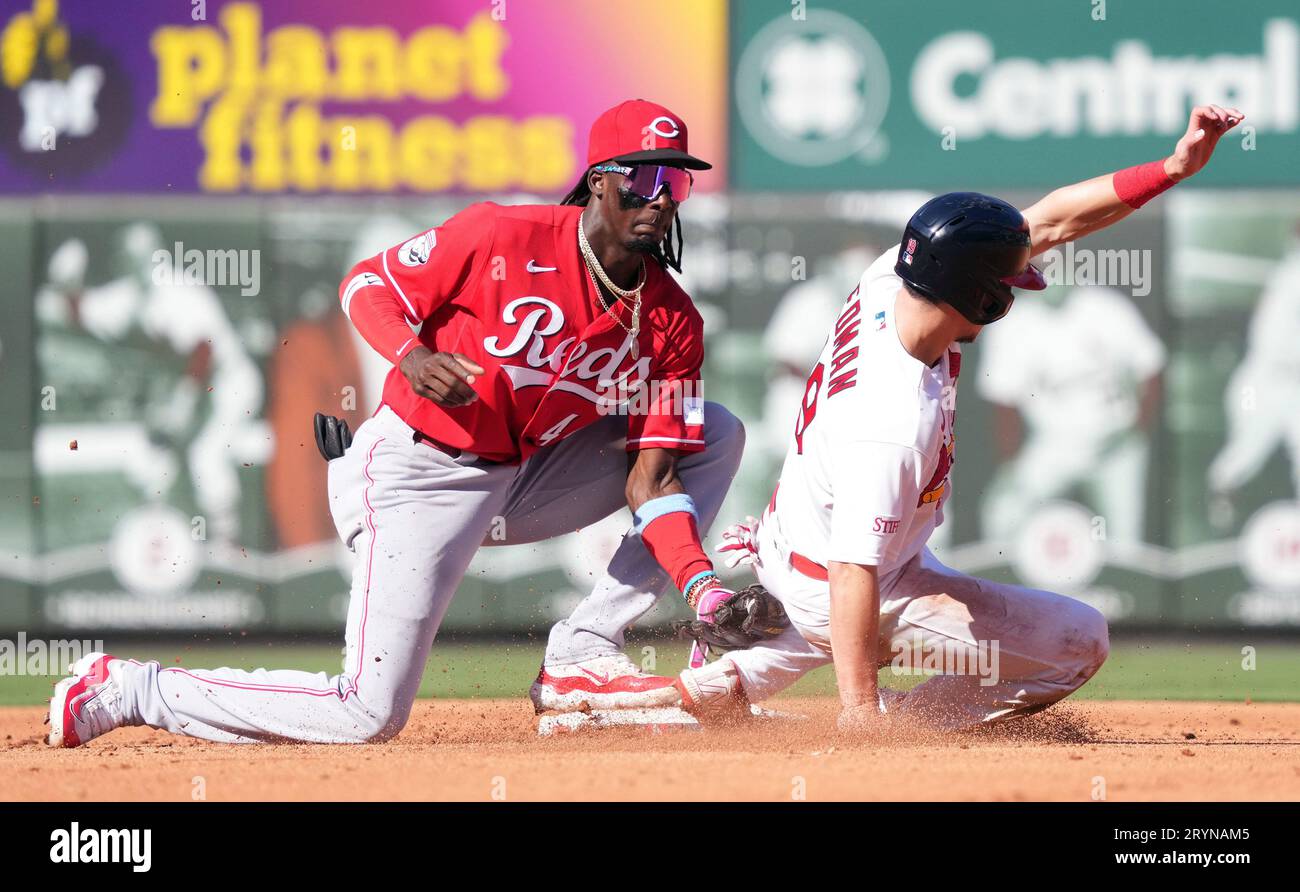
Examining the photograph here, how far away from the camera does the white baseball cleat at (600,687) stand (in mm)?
4801

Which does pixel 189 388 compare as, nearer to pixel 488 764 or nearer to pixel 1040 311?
pixel 1040 311

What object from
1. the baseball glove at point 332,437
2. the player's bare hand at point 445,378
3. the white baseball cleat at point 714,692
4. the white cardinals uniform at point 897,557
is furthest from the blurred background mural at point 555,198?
the player's bare hand at point 445,378

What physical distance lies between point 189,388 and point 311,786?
5.03 m

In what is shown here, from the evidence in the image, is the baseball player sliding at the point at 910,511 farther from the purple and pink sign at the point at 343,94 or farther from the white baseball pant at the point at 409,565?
the purple and pink sign at the point at 343,94

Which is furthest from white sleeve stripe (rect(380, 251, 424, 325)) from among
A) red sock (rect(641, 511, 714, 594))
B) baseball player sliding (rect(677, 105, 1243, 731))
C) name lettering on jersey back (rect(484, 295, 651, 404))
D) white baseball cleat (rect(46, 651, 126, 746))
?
white baseball cleat (rect(46, 651, 126, 746))

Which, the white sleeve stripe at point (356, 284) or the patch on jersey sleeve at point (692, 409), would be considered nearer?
the white sleeve stripe at point (356, 284)

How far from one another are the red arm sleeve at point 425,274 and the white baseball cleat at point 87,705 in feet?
3.95

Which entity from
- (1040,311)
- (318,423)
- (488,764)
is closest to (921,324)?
(488,764)

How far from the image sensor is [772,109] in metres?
8.53

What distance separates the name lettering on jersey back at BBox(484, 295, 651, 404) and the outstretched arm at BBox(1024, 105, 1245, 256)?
1.24 m

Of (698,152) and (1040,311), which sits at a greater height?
(698,152)

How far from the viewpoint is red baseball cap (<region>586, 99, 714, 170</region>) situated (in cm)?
448

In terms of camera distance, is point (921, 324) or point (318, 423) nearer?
point (921, 324)

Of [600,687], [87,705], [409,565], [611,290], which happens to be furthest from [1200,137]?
[87,705]
